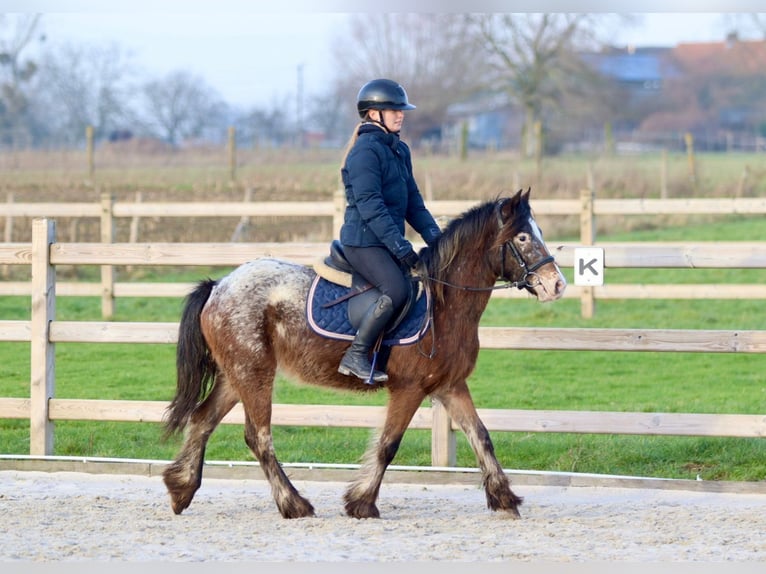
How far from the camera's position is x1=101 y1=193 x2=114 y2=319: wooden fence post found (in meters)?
12.9

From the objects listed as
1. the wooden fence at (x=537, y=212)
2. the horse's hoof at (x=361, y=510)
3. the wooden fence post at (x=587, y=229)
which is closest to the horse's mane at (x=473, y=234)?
Answer: the horse's hoof at (x=361, y=510)

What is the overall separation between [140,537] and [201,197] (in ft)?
62.4

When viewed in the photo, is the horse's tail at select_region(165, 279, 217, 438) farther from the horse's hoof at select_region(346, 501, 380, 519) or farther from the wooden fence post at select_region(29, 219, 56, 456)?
the wooden fence post at select_region(29, 219, 56, 456)

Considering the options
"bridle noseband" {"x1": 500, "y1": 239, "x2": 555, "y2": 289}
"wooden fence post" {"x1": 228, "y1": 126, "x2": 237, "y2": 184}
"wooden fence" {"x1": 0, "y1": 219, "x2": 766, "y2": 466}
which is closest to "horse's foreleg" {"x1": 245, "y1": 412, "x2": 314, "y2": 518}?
"wooden fence" {"x1": 0, "y1": 219, "x2": 766, "y2": 466}

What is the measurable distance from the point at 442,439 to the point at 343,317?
141cm

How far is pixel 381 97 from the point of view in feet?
19.0

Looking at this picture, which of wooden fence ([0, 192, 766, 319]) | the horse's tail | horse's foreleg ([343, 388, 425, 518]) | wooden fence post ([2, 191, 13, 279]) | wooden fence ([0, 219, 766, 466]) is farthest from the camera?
wooden fence post ([2, 191, 13, 279])

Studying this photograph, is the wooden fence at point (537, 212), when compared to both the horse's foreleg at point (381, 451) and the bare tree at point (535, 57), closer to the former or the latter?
the horse's foreleg at point (381, 451)

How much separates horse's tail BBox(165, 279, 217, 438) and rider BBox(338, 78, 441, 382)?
0.83 metres

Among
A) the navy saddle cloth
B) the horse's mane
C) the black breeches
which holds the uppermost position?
the horse's mane

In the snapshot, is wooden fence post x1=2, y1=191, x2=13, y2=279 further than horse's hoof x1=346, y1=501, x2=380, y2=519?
A: Yes

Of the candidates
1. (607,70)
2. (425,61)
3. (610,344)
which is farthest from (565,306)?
(607,70)

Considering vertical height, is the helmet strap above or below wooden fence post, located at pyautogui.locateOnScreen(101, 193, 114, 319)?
above

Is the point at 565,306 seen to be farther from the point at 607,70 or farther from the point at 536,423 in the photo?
the point at 607,70
